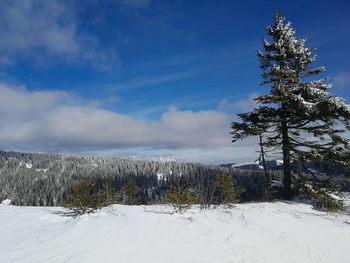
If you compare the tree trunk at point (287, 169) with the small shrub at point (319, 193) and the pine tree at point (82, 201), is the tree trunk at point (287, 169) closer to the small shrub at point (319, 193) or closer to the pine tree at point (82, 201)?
the small shrub at point (319, 193)

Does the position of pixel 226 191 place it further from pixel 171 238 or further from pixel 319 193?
pixel 171 238

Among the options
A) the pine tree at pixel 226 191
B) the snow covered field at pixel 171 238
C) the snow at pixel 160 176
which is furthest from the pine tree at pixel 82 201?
the snow at pixel 160 176

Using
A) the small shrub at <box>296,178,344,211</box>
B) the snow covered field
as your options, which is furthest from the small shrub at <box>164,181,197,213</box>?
the small shrub at <box>296,178,344,211</box>

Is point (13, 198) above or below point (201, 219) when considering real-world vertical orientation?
below

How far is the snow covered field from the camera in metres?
4.80

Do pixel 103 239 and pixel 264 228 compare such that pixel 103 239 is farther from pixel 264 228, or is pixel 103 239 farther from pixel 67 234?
pixel 264 228

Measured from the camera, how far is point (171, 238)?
18.9 ft

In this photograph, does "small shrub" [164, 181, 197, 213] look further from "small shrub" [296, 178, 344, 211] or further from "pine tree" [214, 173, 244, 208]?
"small shrub" [296, 178, 344, 211]

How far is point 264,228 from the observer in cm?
686

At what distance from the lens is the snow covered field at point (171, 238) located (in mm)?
4801

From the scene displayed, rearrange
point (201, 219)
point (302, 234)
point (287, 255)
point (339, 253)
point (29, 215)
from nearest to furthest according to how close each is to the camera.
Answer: point (287, 255) → point (339, 253) → point (302, 234) → point (201, 219) → point (29, 215)

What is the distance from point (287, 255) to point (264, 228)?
6.02ft

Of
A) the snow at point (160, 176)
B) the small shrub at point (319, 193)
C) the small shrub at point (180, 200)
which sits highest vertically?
the small shrub at point (180, 200)

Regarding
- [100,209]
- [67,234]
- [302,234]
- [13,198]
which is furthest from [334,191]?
[13,198]
